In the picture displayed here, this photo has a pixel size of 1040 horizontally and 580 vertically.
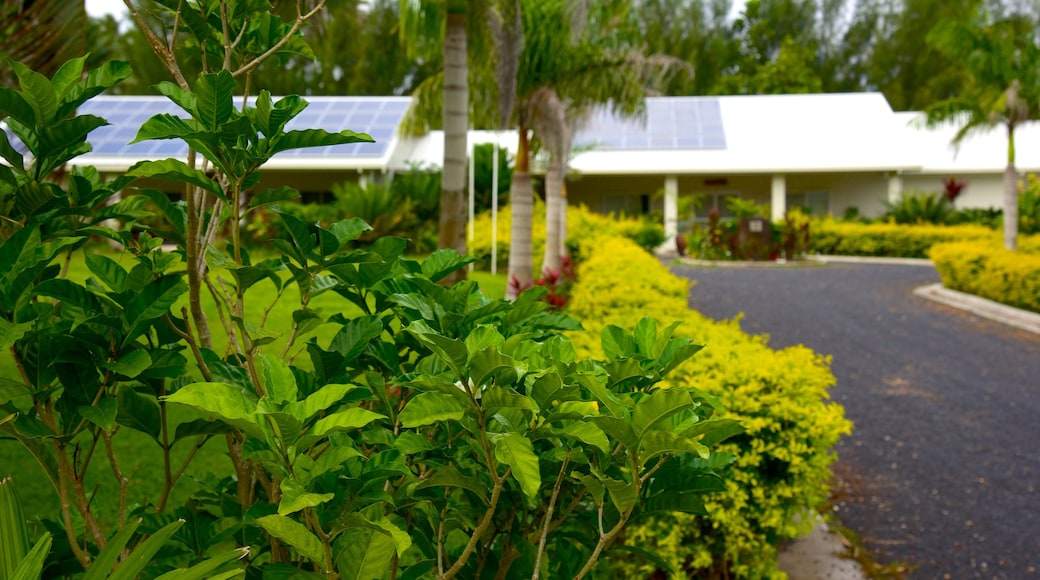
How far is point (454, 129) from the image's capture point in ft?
28.4

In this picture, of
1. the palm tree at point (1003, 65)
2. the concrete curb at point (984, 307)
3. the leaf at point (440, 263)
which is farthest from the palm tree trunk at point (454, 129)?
the palm tree at point (1003, 65)

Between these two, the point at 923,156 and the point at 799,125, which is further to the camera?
the point at 799,125

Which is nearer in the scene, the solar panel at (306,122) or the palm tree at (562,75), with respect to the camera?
the palm tree at (562,75)

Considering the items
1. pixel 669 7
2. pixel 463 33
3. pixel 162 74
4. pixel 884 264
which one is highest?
pixel 669 7

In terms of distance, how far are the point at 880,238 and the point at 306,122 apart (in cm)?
1607

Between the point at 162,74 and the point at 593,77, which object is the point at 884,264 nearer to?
the point at 593,77

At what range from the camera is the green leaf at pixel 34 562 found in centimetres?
112

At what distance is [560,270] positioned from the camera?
14.0 m

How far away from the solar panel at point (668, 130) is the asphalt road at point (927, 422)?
13655 mm

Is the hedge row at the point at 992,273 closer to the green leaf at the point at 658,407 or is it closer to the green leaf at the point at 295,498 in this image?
the green leaf at the point at 658,407

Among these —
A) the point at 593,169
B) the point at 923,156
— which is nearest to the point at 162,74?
the point at 593,169

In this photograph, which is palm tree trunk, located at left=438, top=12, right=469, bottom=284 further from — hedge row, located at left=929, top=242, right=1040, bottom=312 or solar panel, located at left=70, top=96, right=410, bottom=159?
solar panel, located at left=70, top=96, right=410, bottom=159

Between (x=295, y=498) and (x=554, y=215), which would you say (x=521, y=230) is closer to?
(x=554, y=215)

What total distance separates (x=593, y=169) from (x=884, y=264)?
9491mm
